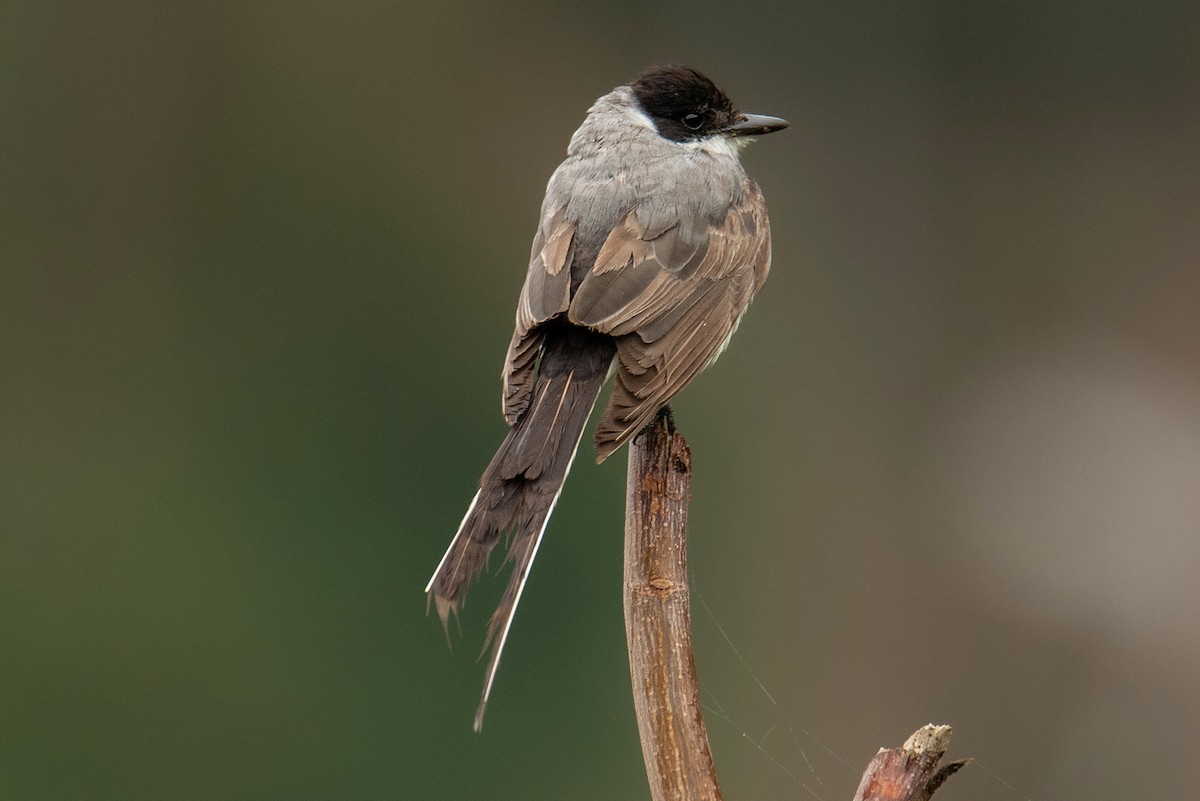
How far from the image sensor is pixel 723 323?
312cm

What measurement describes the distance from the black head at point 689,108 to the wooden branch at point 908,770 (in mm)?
2054

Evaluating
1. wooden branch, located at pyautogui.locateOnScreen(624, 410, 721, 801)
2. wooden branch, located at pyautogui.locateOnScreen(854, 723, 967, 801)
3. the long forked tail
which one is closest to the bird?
the long forked tail

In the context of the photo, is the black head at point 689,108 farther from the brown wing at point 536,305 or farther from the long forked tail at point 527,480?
the long forked tail at point 527,480

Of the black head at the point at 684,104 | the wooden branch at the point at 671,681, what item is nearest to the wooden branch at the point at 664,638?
the wooden branch at the point at 671,681

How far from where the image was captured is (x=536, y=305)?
2.92 metres

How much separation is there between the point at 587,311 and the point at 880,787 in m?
1.30

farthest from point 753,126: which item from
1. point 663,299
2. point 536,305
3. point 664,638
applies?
point 664,638

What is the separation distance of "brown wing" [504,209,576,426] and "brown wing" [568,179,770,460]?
0.05 metres

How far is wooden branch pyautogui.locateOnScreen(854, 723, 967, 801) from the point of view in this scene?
5.98 feet

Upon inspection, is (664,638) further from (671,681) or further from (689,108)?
(689,108)

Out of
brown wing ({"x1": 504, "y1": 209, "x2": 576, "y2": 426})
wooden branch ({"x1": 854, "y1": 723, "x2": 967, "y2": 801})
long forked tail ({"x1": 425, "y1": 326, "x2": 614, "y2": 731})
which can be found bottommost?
wooden branch ({"x1": 854, "y1": 723, "x2": 967, "y2": 801})

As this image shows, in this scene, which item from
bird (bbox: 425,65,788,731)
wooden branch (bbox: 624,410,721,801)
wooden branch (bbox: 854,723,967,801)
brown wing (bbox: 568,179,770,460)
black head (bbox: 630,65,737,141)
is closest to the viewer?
wooden branch (bbox: 854,723,967,801)

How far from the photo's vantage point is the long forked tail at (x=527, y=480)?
7.07ft

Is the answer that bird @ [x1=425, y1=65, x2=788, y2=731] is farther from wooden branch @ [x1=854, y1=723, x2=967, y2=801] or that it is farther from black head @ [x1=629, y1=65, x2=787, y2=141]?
wooden branch @ [x1=854, y1=723, x2=967, y2=801]
